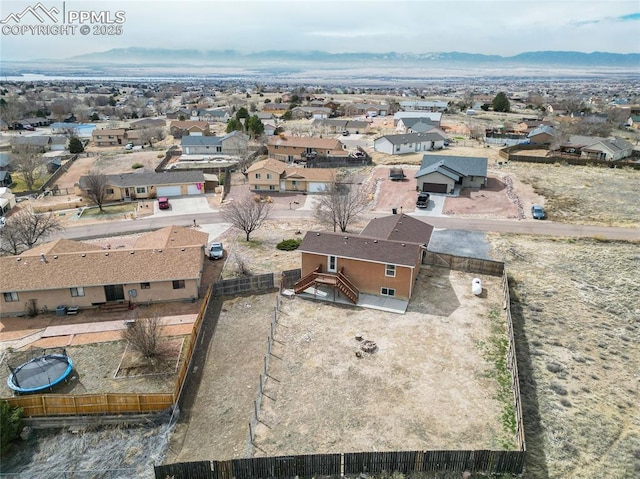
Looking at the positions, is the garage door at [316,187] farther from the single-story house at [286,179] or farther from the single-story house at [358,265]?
the single-story house at [358,265]

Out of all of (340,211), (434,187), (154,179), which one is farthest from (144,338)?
(434,187)

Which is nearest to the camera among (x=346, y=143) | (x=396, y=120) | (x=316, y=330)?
(x=316, y=330)

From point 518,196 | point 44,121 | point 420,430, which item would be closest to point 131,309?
point 420,430

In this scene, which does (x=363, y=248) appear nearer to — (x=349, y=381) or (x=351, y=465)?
(x=349, y=381)

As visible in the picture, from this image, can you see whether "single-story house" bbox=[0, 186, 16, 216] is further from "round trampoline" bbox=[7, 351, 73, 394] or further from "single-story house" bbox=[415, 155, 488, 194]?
"single-story house" bbox=[415, 155, 488, 194]

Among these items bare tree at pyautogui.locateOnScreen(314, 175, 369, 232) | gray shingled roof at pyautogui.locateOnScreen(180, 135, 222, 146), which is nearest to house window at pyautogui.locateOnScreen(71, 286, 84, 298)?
bare tree at pyautogui.locateOnScreen(314, 175, 369, 232)

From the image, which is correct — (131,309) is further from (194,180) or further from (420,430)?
(194,180)
